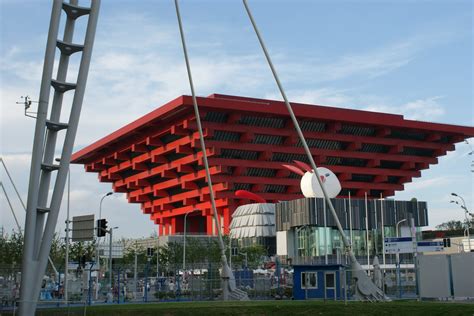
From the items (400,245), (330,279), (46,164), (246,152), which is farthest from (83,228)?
(246,152)

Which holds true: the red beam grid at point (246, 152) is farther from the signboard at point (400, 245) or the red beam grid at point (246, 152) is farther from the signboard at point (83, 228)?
the signboard at point (83, 228)

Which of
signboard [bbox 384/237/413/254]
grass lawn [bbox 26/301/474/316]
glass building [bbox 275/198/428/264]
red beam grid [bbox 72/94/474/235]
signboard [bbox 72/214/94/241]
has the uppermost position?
red beam grid [bbox 72/94/474/235]

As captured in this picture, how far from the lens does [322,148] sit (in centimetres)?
11975

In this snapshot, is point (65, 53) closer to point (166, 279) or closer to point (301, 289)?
point (301, 289)

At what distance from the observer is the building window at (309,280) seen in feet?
128

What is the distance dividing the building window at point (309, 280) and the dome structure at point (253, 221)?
68.2 metres

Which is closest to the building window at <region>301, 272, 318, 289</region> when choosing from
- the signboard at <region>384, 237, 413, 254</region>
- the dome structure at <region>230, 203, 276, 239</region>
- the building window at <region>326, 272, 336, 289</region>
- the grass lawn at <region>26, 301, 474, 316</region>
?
the building window at <region>326, 272, 336, 289</region>

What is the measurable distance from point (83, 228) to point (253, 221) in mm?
72754

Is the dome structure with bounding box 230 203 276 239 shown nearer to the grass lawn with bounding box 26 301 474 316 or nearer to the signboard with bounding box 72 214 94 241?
the signboard with bounding box 72 214 94 241

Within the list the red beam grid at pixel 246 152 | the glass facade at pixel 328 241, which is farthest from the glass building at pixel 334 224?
the red beam grid at pixel 246 152

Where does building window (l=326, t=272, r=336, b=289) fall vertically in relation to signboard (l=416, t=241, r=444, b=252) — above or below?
below

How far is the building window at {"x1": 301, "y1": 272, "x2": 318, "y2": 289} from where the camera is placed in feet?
128

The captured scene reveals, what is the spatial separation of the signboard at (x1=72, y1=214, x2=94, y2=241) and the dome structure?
236 feet

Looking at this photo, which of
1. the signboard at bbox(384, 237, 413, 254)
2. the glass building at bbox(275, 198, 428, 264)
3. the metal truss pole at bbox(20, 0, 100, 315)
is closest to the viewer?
the metal truss pole at bbox(20, 0, 100, 315)
